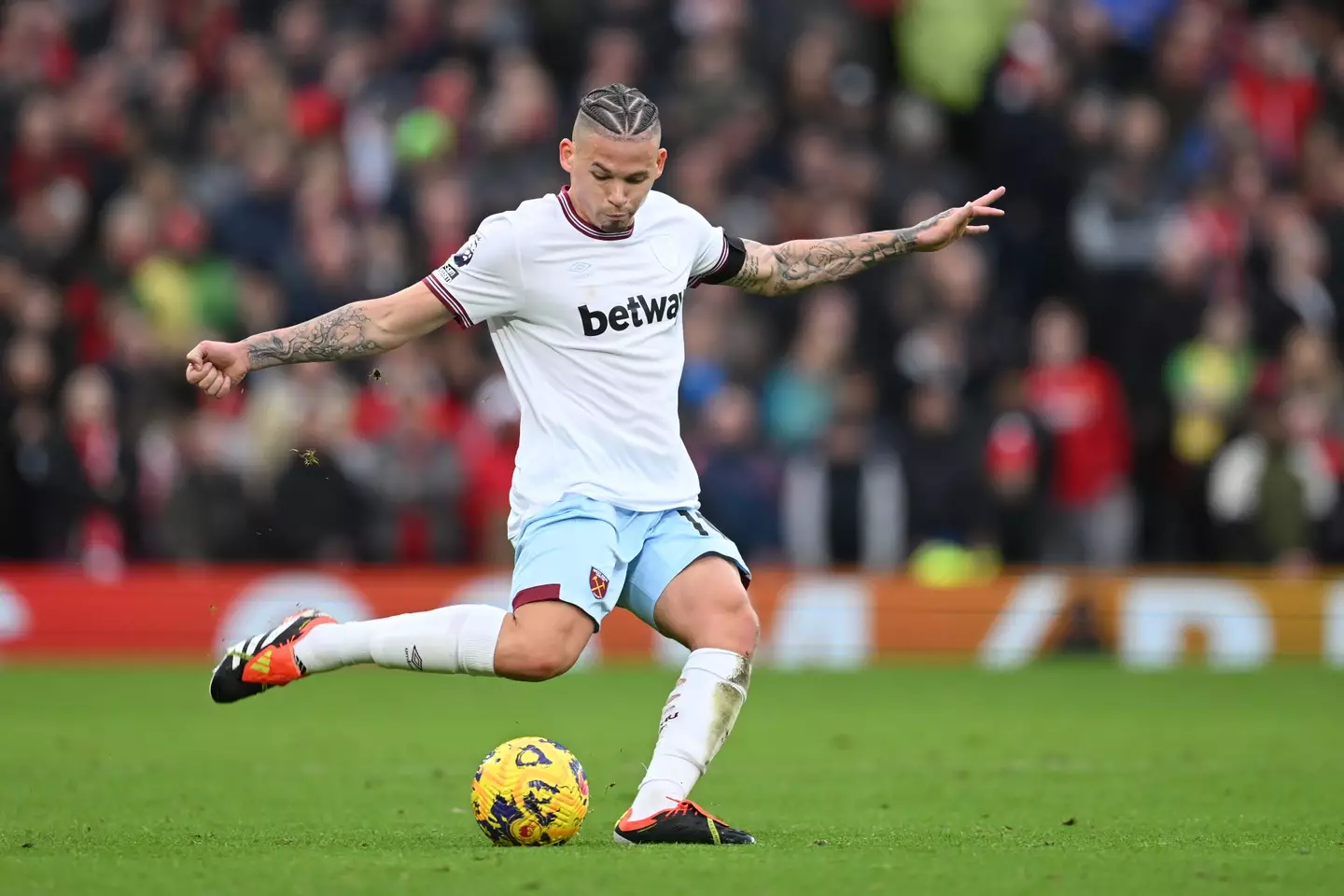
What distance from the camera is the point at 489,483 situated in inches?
651

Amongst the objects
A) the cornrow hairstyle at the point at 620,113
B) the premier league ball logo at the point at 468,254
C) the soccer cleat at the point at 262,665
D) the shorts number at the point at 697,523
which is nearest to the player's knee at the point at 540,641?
the shorts number at the point at 697,523

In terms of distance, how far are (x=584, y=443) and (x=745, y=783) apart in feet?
8.87

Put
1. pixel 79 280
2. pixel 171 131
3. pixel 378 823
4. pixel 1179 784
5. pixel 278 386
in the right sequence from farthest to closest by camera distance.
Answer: pixel 171 131 → pixel 79 280 → pixel 278 386 → pixel 1179 784 → pixel 378 823

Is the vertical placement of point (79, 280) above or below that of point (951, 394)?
above

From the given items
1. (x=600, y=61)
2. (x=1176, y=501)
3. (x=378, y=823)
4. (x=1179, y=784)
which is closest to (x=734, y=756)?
(x=1179, y=784)

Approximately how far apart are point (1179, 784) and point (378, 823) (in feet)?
12.2

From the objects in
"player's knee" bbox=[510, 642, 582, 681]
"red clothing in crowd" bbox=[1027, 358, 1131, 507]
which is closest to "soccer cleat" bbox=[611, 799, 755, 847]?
"player's knee" bbox=[510, 642, 582, 681]

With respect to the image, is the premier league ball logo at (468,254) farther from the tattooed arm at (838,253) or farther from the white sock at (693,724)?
the white sock at (693,724)

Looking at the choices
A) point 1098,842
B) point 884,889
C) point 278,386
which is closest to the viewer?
point 884,889

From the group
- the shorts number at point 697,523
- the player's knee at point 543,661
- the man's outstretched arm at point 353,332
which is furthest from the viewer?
the shorts number at point 697,523

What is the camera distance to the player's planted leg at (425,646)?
7176mm

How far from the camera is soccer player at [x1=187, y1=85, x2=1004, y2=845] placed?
7203mm

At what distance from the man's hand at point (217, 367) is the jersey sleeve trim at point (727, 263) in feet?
5.73

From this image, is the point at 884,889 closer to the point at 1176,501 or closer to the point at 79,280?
the point at 1176,501
